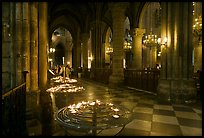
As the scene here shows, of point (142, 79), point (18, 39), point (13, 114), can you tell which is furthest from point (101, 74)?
point (13, 114)

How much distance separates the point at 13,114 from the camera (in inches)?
132

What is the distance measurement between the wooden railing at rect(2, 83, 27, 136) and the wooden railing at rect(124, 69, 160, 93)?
739 centimetres

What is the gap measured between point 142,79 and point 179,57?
3.39 meters

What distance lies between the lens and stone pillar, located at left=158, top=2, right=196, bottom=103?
7827mm

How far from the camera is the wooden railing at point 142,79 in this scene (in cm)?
991

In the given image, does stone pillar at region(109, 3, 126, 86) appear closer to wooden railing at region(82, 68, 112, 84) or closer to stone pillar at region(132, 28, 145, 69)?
wooden railing at region(82, 68, 112, 84)

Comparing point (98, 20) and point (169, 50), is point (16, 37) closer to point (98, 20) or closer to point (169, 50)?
point (169, 50)

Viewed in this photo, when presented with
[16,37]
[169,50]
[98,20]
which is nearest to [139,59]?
[98,20]

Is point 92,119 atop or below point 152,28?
below

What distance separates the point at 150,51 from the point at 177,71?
18460 mm

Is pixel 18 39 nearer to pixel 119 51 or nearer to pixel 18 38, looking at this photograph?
pixel 18 38

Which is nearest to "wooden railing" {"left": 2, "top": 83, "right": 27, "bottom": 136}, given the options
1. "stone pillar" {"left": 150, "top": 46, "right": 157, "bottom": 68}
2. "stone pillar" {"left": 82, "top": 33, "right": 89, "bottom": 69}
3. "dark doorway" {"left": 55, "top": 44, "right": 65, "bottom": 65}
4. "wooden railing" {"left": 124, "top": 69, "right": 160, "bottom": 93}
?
"wooden railing" {"left": 124, "top": 69, "right": 160, "bottom": 93}

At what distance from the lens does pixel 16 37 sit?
4391mm

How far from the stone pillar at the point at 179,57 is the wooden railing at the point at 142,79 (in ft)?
5.24
